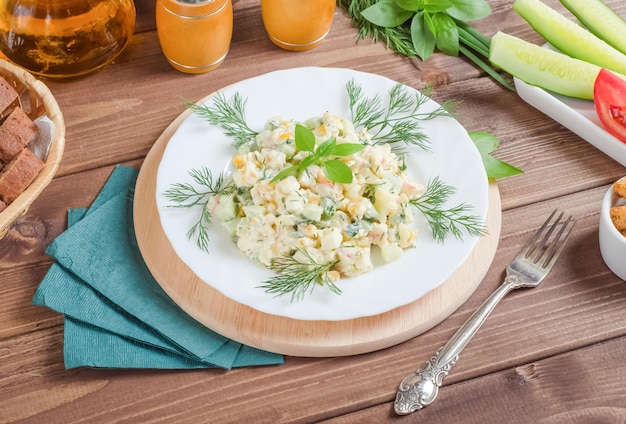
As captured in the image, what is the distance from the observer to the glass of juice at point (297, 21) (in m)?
2.44

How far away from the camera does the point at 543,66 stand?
2.41m

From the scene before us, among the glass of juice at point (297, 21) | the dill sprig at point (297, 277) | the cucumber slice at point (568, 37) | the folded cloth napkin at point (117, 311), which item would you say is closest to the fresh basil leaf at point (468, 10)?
the cucumber slice at point (568, 37)

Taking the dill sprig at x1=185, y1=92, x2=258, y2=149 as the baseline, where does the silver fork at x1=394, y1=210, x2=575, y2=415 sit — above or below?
below

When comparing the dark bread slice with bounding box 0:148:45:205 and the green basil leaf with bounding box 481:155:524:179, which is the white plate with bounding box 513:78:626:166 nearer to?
the green basil leaf with bounding box 481:155:524:179

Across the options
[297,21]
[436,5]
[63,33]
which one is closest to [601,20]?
[436,5]

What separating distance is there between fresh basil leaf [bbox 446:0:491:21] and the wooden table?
0.26 metres

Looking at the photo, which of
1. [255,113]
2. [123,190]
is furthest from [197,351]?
[255,113]

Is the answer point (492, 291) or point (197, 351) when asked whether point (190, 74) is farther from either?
point (492, 291)

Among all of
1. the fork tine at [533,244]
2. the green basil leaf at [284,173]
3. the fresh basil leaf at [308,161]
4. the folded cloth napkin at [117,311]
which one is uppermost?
the fresh basil leaf at [308,161]

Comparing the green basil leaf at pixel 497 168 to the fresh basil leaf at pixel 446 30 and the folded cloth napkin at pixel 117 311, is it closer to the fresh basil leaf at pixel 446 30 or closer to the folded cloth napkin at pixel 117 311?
the fresh basil leaf at pixel 446 30

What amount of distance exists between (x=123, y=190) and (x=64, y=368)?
23.0 inches

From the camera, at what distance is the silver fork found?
1.78 metres

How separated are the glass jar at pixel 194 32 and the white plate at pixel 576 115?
3.21 feet

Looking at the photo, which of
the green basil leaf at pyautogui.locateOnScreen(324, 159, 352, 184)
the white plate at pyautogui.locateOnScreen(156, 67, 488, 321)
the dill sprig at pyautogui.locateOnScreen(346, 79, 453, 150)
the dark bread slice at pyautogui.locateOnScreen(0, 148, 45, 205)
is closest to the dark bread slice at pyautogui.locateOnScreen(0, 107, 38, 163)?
the dark bread slice at pyautogui.locateOnScreen(0, 148, 45, 205)
